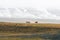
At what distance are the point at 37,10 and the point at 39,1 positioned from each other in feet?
0.17

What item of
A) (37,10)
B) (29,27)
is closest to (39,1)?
(37,10)

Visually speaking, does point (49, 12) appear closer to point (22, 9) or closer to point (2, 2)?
point (22, 9)

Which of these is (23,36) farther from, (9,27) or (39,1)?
(39,1)

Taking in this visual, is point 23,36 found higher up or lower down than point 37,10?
lower down

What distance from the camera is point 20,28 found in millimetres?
549

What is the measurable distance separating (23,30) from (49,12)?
0.54ft

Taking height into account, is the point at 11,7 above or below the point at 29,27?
above

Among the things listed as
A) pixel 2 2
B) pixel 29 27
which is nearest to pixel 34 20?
pixel 29 27

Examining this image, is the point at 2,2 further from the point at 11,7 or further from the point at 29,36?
the point at 29,36

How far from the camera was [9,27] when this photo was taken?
0.54 m

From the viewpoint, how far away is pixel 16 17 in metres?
0.60

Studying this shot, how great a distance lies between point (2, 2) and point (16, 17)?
0.37ft

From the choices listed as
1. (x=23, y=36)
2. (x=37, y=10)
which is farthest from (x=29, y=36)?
(x=37, y=10)

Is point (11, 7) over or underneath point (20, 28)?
over
